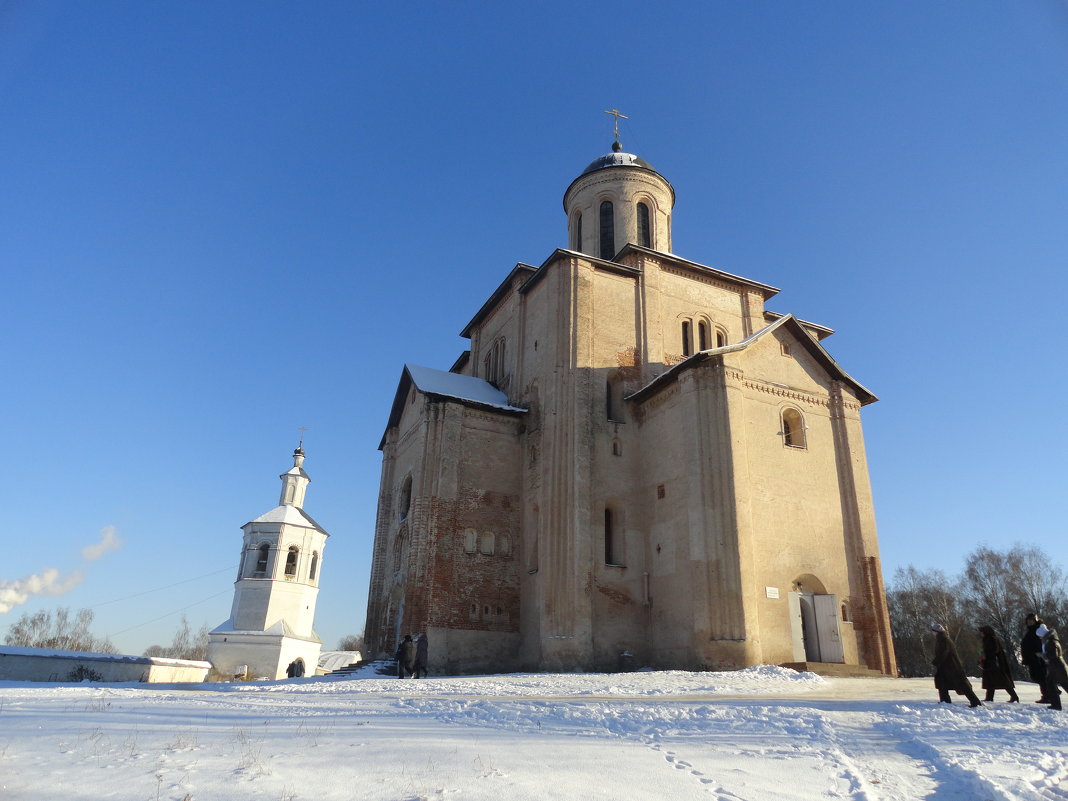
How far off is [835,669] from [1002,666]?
7.20 meters

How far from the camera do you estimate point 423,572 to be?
20281mm

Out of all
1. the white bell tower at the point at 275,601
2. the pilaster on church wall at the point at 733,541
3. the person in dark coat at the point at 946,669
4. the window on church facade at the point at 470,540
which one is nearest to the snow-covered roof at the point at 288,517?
the white bell tower at the point at 275,601

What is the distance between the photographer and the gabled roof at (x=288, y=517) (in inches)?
1655

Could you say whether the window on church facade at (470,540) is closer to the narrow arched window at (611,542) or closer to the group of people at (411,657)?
the group of people at (411,657)

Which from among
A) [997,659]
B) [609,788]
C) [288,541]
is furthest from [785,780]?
[288,541]

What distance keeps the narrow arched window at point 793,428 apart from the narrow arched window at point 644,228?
9435 millimetres

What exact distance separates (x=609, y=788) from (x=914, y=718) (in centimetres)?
557

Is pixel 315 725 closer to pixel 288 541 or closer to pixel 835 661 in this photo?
pixel 835 661

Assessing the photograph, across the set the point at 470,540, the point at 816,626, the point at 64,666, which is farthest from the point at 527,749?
the point at 64,666

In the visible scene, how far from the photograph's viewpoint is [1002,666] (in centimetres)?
1100

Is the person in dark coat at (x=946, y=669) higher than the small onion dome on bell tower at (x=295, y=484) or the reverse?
the reverse

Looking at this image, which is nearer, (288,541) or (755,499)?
(755,499)

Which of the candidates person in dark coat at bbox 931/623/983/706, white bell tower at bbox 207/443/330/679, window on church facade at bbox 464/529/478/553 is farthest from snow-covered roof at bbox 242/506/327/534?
person in dark coat at bbox 931/623/983/706

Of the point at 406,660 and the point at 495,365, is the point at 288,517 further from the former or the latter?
the point at 406,660
